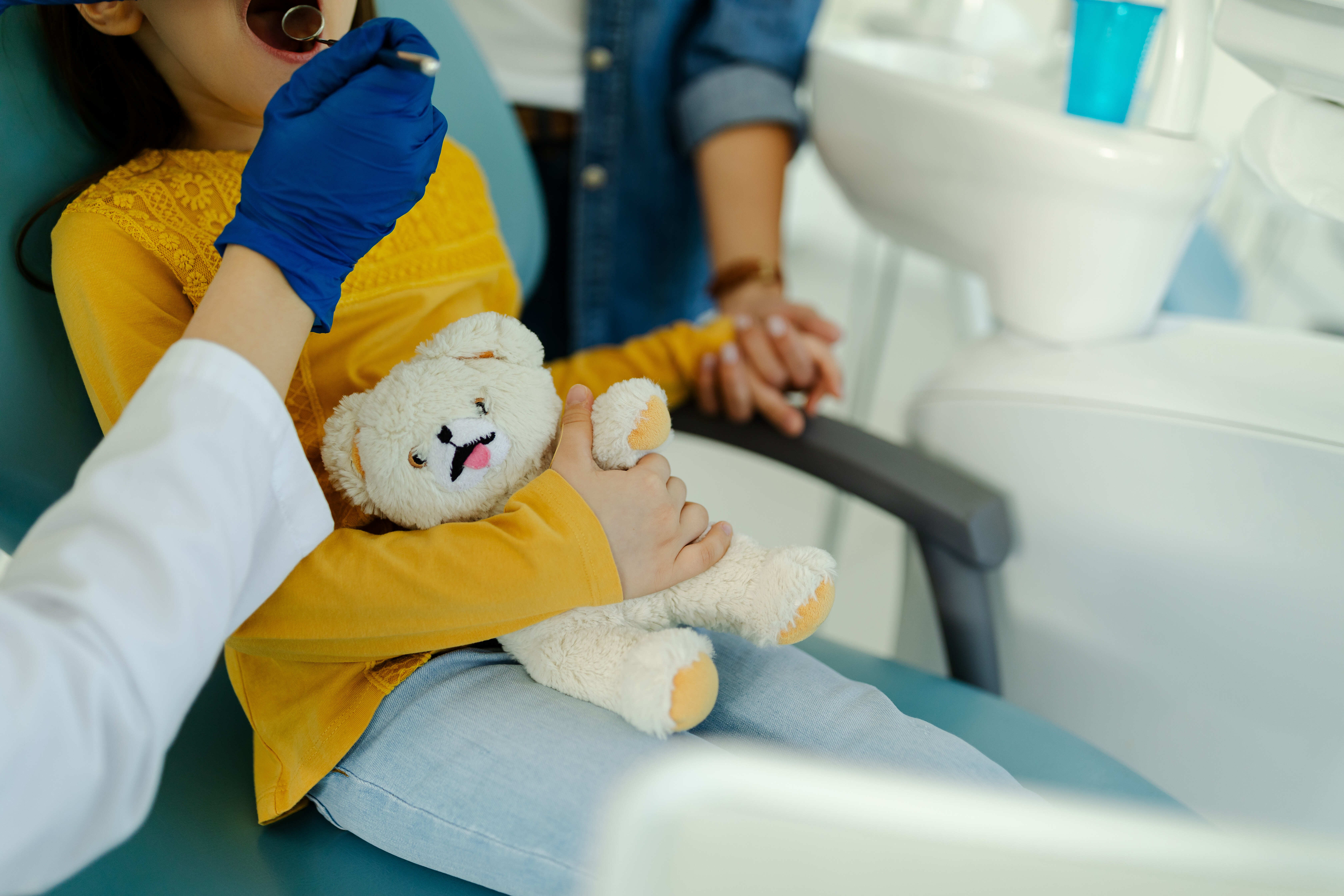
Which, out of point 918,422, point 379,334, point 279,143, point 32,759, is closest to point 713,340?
point 918,422

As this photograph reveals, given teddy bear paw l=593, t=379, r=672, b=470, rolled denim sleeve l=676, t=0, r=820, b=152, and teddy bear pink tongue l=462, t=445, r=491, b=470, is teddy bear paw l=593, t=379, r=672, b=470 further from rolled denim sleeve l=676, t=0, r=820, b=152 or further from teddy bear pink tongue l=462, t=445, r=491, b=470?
rolled denim sleeve l=676, t=0, r=820, b=152

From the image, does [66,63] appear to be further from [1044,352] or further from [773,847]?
[1044,352]

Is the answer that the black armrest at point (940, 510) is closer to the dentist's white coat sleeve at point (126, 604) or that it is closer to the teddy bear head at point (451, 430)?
the teddy bear head at point (451, 430)

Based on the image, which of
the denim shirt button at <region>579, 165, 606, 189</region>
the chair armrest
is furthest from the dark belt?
the chair armrest

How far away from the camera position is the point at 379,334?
0.49m

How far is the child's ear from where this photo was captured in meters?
0.42

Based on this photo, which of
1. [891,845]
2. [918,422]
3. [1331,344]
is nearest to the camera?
[891,845]

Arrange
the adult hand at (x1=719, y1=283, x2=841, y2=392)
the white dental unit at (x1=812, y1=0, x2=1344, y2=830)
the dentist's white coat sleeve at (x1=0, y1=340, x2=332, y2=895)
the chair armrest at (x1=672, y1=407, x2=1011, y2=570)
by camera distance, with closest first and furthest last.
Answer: the dentist's white coat sleeve at (x1=0, y1=340, x2=332, y2=895) < the white dental unit at (x1=812, y1=0, x2=1344, y2=830) < the chair armrest at (x1=672, y1=407, x2=1011, y2=570) < the adult hand at (x1=719, y1=283, x2=841, y2=392)

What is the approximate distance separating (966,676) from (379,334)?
47 centimetres

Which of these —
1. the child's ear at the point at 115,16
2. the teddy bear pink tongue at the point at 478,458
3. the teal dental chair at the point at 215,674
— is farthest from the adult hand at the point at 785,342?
the child's ear at the point at 115,16

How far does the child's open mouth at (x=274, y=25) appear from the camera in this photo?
1.29 feet

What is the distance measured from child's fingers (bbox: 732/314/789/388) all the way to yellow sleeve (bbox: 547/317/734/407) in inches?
0.6

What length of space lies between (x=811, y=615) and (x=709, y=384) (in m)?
0.30

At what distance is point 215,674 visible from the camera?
0.54 meters
